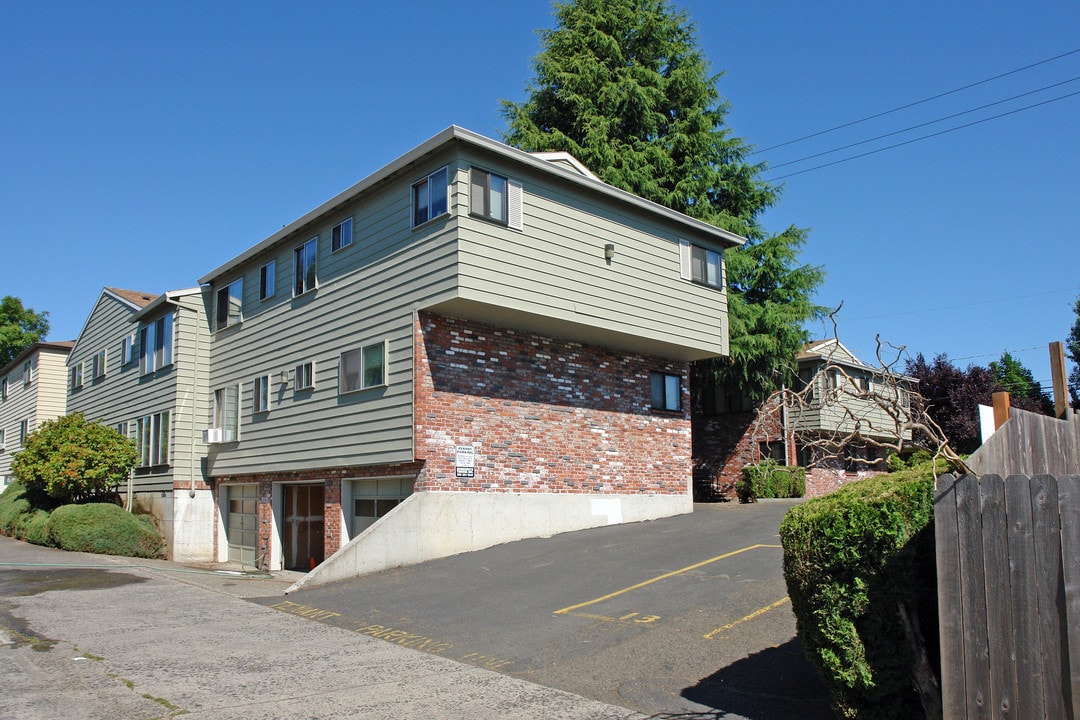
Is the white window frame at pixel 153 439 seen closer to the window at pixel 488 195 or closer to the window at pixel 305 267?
the window at pixel 305 267

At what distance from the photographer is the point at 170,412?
23516mm

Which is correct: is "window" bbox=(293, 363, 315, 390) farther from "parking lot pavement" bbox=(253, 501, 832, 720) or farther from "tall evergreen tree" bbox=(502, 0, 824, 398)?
"tall evergreen tree" bbox=(502, 0, 824, 398)

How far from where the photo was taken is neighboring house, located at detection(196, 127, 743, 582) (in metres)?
16.5

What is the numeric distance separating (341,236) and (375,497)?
19.4 ft

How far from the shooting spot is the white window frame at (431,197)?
16484 millimetres

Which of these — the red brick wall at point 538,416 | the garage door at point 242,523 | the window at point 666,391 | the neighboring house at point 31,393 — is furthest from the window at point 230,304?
the neighboring house at point 31,393

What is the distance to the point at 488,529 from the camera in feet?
55.8

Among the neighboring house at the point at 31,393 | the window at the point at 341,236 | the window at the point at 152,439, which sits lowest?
the window at the point at 152,439

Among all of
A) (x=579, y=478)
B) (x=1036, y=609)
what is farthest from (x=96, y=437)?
(x=1036, y=609)

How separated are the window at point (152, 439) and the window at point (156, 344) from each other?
4.81 ft

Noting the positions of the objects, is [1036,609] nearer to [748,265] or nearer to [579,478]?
[579,478]

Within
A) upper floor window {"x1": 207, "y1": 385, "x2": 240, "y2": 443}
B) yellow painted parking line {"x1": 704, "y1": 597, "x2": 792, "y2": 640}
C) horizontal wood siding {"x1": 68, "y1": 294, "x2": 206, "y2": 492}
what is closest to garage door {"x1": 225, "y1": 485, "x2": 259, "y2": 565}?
upper floor window {"x1": 207, "y1": 385, "x2": 240, "y2": 443}

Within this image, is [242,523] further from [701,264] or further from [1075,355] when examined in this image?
[1075,355]

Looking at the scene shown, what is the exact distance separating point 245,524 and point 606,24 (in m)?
19.4
